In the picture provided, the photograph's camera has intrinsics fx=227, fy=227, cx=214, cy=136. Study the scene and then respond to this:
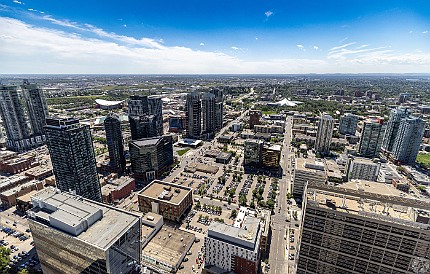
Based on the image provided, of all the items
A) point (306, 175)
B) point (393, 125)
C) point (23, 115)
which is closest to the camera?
point (306, 175)

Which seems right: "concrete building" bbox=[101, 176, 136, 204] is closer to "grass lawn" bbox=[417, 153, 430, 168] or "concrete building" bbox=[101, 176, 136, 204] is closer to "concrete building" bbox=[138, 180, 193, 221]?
"concrete building" bbox=[138, 180, 193, 221]

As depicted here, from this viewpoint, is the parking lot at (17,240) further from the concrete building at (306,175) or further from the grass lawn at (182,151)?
the concrete building at (306,175)

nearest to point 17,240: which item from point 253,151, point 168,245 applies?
point 168,245

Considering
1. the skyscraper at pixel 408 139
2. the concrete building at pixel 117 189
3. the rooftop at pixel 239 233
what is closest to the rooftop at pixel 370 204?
the rooftop at pixel 239 233

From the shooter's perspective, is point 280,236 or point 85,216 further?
point 280,236

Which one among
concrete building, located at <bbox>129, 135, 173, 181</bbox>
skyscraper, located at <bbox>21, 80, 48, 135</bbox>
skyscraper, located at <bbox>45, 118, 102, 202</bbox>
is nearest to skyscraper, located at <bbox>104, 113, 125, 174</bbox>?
concrete building, located at <bbox>129, 135, 173, 181</bbox>

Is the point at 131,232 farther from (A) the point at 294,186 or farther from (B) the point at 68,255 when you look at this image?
(A) the point at 294,186

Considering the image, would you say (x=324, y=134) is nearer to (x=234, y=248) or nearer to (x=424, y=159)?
(x=424, y=159)
